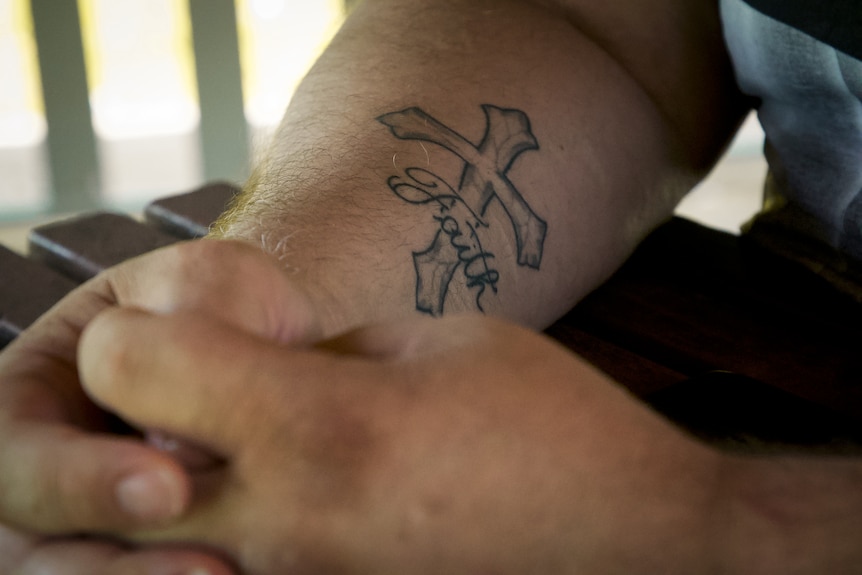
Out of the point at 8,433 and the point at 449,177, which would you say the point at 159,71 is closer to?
the point at 449,177

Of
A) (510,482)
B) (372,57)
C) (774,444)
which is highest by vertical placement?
(372,57)

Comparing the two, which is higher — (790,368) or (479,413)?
(479,413)

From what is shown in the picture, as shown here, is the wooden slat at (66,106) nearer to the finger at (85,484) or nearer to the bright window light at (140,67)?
the bright window light at (140,67)

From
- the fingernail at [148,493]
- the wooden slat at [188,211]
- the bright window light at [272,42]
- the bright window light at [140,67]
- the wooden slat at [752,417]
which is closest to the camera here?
the fingernail at [148,493]

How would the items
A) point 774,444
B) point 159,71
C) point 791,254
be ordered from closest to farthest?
Answer: point 774,444 < point 791,254 < point 159,71

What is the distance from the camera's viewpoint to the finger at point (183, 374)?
29cm

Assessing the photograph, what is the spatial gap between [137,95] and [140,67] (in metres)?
0.11

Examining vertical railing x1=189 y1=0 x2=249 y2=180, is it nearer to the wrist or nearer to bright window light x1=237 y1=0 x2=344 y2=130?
bright window light x1=237 y1=0 x2=344 y2=130

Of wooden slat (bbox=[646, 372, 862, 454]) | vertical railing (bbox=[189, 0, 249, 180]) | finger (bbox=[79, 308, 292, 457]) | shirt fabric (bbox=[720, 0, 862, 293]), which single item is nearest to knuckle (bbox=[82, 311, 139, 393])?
finger (bbox=[79, 308, 292, 457])

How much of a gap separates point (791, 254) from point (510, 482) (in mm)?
573

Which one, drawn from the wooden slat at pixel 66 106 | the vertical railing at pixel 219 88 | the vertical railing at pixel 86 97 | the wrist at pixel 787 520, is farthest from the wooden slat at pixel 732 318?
the wooden slat at pixel 66 106

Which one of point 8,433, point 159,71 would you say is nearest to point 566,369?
point 8,433

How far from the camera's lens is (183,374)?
287 millimetres

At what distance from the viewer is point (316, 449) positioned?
286 mm
